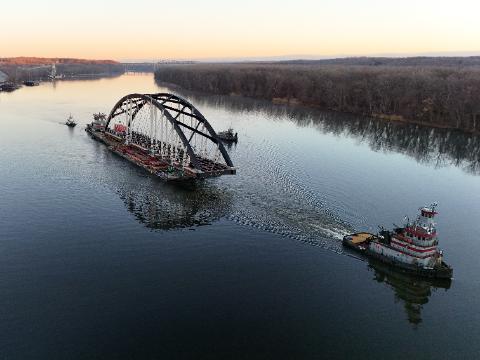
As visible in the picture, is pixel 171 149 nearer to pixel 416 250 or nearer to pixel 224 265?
pixel 224 265

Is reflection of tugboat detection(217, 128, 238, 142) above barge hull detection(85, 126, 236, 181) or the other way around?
above

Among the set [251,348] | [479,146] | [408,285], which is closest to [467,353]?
[408,285]

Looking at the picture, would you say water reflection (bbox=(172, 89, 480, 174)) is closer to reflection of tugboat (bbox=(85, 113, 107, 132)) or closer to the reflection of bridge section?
the reflection of bridge section

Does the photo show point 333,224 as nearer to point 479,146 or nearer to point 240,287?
point 240,287

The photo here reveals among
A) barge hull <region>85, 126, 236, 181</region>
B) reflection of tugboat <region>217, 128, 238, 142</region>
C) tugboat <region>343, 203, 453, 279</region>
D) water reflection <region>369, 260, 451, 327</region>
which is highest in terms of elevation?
reflection of tugboat <region>217, 128, 238, 142</region>

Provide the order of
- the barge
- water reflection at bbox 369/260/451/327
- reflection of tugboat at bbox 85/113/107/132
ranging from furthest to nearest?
reflection of tugboat at bbox 85/113/107/132
the barge
water reflection at bbox 369/260/451/327

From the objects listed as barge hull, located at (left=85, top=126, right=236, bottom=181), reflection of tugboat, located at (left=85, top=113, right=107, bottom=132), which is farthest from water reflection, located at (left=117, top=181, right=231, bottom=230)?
reflection of tugboat, located at (left=85, top=113, right=107, bottom=132)

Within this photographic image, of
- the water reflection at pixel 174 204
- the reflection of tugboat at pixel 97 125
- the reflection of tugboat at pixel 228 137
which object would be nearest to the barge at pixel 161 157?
the water reflection at pixel 174 204
